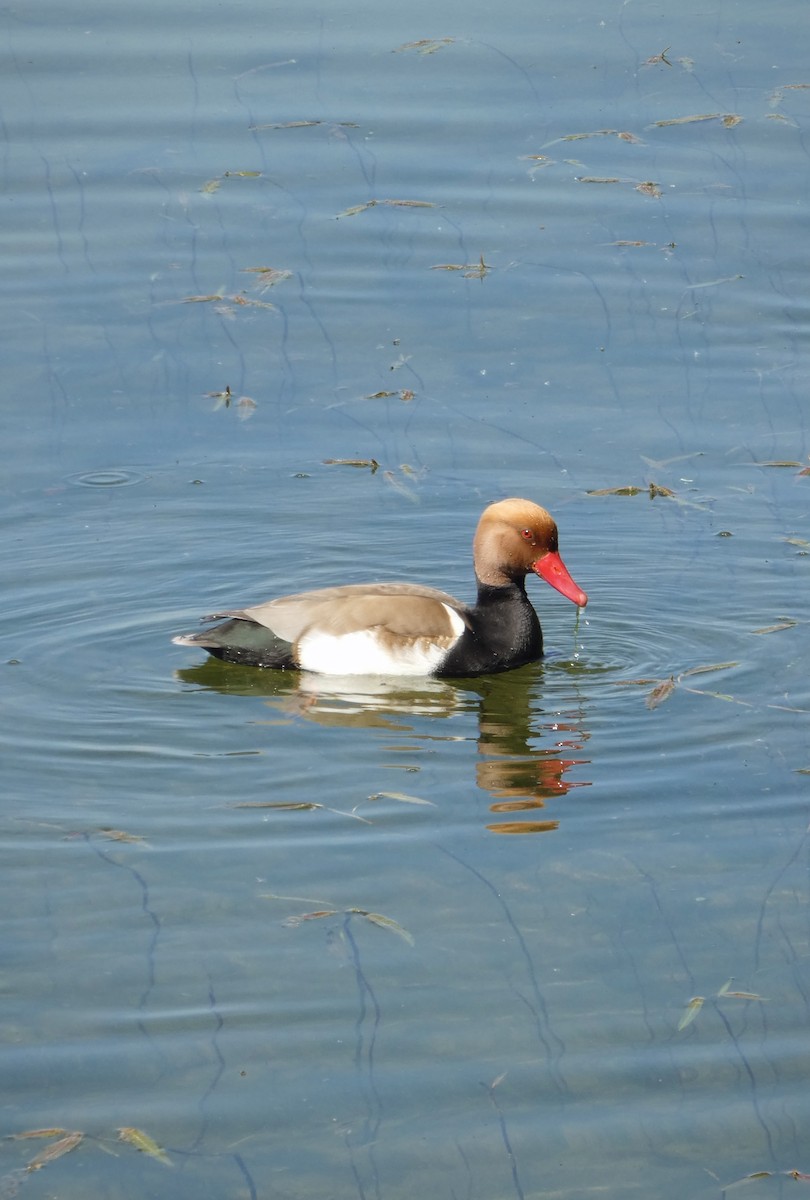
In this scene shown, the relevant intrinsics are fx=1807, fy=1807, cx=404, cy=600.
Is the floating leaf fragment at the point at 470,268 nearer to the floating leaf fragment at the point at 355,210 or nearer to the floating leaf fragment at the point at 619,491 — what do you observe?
the floating leaf fragment at the point at 355,210

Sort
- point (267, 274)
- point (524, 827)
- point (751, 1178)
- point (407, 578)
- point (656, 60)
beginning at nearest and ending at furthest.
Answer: point (751, 1178), point (524, 827), point (407, 578), point (267, 274), point (656, 60)

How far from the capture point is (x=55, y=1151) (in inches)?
206

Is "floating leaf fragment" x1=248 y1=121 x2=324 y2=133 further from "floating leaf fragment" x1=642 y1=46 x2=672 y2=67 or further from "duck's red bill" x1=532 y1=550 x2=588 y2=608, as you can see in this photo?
"duck's red bill" x1=532 y1=550 x2=588 y2=608

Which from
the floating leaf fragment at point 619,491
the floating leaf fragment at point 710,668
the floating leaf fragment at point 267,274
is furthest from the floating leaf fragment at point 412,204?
the floating leaf fragment at point 710,668

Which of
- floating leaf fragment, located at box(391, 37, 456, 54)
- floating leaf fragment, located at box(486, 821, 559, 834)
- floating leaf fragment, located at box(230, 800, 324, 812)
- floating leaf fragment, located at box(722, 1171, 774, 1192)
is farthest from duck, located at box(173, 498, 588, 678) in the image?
floating leaf fragment, located at box(391, 37, 456, 54)

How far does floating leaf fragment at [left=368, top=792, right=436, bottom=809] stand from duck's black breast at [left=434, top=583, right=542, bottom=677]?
162cm

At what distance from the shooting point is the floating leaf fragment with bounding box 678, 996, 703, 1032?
5872 mm

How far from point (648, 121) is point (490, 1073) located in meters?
10.9

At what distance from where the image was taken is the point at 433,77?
15.7 m

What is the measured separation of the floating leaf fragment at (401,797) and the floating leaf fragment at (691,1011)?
1.66 meters

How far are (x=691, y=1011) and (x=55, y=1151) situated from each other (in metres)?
2.09

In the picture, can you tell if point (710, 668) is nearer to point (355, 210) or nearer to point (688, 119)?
point (355, 210)

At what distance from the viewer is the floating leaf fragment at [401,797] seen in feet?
24.2

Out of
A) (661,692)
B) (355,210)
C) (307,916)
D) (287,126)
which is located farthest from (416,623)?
(287,126)
